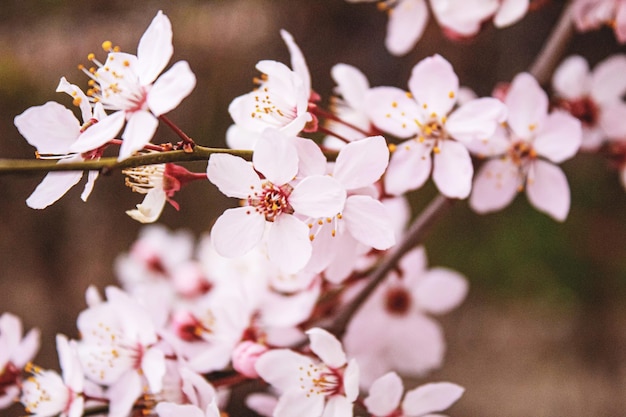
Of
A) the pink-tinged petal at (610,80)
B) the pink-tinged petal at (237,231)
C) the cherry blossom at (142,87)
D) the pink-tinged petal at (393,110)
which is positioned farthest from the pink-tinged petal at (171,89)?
the pink-tinged petal at (610,80)

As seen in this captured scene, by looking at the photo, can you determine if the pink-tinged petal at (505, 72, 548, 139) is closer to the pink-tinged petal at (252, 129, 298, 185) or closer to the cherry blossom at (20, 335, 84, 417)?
the pink-tinged petal at (252, 129, 298, 185)

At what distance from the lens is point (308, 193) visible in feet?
1.67

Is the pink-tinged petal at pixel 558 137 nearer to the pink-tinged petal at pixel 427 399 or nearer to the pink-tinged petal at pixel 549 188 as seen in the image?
the pink-tinged petal at pixel 549 188

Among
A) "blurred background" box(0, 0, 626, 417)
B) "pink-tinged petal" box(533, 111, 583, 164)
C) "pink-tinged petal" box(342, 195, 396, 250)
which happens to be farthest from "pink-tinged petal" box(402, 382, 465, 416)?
"blurred background" box(0, 0, 626, 417)

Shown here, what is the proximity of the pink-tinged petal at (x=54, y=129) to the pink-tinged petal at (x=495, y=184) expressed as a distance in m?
0.42

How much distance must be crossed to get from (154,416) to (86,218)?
121cm

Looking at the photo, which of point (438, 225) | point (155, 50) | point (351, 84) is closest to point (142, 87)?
point (155, 50)

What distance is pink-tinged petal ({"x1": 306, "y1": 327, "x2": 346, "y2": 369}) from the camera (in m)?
0.55

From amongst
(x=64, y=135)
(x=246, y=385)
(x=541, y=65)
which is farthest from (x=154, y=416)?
(x=541, y=65)

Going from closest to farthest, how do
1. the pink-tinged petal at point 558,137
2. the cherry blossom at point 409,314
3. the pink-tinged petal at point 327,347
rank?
the pink-tinged petal at point 327,347 < the pink-tinged petal at point 558,137 < the cherry blossom at point 409,314

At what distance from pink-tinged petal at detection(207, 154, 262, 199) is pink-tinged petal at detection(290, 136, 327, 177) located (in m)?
0.04

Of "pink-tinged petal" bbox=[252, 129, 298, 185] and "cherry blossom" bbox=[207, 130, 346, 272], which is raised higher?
"pink-tinged petal" bbox=[252, 129, 298, 185]

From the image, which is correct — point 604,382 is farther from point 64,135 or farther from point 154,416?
point 64,135

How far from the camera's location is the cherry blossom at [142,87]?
1.53 feet
